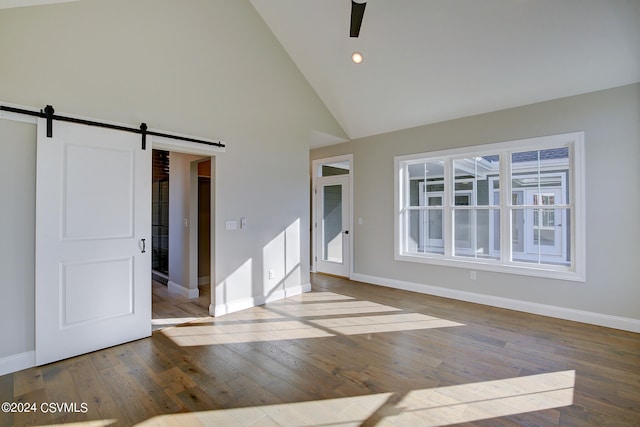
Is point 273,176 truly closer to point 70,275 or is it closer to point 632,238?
point 70,275

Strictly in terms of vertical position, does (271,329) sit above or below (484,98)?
below

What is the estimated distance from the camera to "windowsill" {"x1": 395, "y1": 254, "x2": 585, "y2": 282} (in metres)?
3.83

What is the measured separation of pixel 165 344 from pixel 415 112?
15.1 feet

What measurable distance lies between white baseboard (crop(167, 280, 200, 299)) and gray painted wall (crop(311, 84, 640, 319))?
3.77 m

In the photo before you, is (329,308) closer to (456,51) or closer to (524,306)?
(524,306)

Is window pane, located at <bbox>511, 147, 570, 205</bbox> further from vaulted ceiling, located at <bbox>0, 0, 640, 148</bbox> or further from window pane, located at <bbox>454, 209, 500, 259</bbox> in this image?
vaulted ceiling, located at <bbox>0, 0, 640, 148</bbox>

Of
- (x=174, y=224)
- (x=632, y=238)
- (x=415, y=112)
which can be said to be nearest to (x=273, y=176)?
(x=174, y=224)

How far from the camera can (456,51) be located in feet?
12.1

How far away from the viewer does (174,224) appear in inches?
204

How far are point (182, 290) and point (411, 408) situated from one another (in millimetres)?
3995

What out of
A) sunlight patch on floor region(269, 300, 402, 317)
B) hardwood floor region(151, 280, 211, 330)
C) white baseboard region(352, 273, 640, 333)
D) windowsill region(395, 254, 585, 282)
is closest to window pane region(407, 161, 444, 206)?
windowsill region(395, 254, 585, 282)

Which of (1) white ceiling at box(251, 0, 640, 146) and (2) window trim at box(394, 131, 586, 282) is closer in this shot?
(1) white ceiling at box(251, 0, 640, 146)

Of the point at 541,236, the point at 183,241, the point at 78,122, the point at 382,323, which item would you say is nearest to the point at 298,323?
the point at 382,323

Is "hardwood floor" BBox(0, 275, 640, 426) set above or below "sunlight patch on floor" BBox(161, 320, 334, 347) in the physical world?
below
